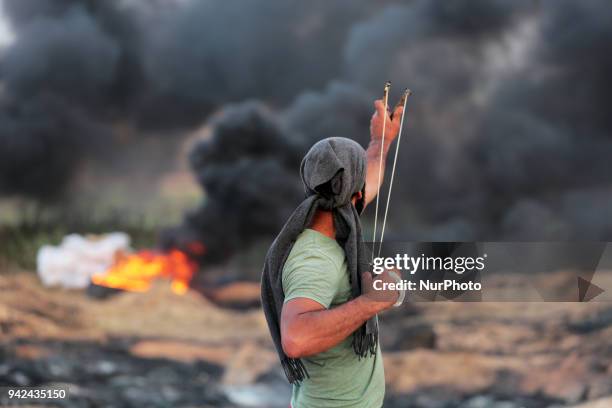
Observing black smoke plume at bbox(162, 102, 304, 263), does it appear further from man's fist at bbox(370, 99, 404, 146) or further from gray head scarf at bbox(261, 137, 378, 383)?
gray head scarf at bbox(261, 137, 378, 383)

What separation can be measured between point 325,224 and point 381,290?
26 centimetres

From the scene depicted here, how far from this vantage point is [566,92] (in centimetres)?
657

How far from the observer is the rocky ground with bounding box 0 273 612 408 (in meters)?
6.21

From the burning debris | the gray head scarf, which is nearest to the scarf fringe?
the gray head scarf

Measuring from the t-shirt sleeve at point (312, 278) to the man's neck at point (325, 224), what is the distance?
0.31 feet

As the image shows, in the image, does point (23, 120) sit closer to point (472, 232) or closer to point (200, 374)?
point (200, 374)

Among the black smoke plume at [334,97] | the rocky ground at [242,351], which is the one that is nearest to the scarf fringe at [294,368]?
the rocky ground at [242,351]

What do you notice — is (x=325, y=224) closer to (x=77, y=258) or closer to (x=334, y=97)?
(x=334, y=97)

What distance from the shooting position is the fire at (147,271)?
7031mm

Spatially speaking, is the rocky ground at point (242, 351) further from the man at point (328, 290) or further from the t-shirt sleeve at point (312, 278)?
the t-shirt sleeve at point (312, 278)

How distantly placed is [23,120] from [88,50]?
109 centimetres

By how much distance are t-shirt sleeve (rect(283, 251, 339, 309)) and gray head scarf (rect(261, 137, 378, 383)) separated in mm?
55

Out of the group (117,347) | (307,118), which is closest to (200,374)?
(117,347)

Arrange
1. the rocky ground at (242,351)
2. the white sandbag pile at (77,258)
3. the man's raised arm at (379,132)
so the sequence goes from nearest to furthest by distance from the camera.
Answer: the man's raised arm at (379,132) < the rocky ground at (242,351) < the white sandbag pile at (77,258)
